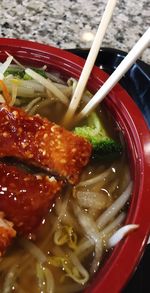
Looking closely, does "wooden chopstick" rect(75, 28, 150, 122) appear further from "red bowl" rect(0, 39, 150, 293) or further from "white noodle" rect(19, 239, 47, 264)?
"white noodle" rect(19, 239, 47, 264)

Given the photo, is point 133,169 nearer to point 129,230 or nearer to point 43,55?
point 129,230

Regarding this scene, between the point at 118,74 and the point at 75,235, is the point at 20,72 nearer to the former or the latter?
the point at 118,74

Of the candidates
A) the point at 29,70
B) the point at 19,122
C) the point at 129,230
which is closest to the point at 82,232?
the point at 129,230

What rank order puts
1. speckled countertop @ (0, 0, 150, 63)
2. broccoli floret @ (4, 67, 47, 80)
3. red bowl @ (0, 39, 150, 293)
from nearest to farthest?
red bowl @ (0, 39, 150, 293), broccoli floret @ (4, 67, 47, 80), speckled countertop @ (0, 0, 150, 63)

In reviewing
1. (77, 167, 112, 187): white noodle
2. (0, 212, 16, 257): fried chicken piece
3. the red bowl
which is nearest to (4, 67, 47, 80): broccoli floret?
the red bowl

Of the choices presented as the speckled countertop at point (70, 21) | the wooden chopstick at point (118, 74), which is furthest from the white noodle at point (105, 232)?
the speckled countertop at point (70, 21)

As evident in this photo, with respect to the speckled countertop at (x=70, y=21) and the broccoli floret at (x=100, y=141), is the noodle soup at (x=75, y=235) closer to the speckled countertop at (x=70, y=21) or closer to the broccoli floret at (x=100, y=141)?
the broccoli floret at (x=100, y=141)
